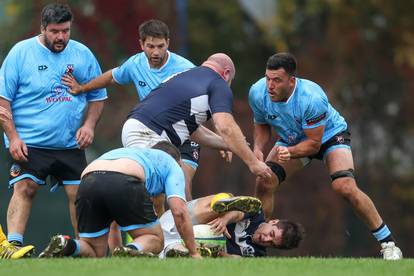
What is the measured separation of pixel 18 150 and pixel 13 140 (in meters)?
0.13

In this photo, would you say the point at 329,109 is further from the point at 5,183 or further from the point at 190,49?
the point at 190,49

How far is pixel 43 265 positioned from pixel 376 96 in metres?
19.4

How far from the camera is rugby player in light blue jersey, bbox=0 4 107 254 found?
1608 cm

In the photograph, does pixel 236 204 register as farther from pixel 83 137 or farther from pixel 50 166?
pixel 50 166

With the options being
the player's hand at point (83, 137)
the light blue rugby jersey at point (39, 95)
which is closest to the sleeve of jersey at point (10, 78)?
the light blue rugby jersey at point (39, 95)

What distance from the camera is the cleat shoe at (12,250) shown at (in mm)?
15125

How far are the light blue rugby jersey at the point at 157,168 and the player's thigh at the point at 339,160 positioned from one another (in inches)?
102

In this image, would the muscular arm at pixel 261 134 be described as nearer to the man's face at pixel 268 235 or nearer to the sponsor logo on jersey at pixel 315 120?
the sponsor logo on jersey at pixel 315 120

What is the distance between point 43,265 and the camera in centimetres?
1370

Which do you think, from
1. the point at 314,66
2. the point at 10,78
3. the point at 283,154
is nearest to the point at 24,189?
the point at 10,78

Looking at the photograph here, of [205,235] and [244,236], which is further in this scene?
[244,236]

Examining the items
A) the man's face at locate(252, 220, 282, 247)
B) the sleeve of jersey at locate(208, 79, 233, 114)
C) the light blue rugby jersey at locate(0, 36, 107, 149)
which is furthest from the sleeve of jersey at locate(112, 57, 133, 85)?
the man's face at locate(252, 220, 282, 247)

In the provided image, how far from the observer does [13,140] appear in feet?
52.6

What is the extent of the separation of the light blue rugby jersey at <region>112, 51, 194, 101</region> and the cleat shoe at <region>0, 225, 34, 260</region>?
7.52ft
